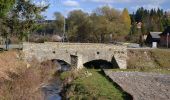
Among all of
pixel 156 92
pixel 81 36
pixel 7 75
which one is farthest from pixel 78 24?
pixel 156 92

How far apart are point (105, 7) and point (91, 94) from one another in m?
70.8

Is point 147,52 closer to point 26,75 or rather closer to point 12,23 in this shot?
point 12,23

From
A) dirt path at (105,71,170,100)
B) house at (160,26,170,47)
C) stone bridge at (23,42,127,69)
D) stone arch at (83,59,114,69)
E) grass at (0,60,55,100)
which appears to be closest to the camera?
grass at (0,60,55,100)

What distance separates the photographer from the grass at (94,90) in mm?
29000

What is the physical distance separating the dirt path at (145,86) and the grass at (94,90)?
2.95ft

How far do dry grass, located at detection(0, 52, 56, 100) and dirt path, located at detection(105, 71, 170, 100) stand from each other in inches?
261

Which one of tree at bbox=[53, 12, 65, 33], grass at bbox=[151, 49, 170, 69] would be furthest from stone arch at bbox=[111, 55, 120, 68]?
tree at bbox=[53, 12, 65, 33]

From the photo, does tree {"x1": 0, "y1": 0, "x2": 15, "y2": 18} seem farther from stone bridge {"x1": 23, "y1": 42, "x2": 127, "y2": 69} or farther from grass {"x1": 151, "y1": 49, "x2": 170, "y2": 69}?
grass {"x1": 151, "y1": 49, "x2": 170, "y2": 69}

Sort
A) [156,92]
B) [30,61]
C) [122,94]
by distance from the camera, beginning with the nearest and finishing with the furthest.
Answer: [122,94] < [156,92] < [30,61]

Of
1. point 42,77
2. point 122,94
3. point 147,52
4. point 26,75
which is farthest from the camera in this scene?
point 147,52

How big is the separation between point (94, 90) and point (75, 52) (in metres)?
25.9

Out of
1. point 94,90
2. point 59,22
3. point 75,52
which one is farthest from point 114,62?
point 59,22

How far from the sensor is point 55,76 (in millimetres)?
48625

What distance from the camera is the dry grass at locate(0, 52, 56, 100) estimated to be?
92.6 feet
